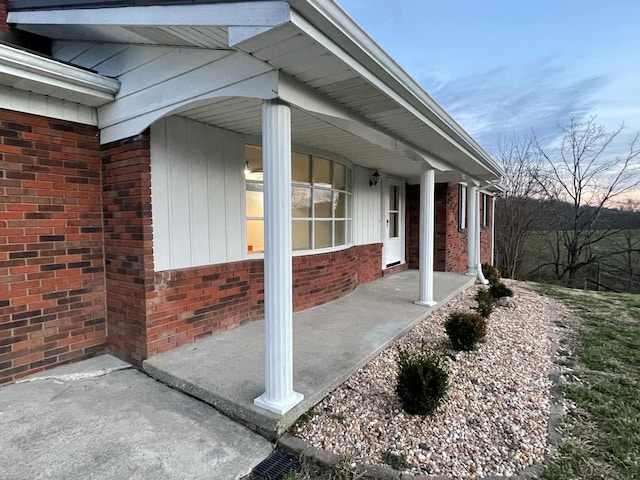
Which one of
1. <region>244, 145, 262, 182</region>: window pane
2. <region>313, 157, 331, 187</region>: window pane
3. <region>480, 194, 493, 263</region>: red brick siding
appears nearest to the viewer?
<region>244, 145, 262, 182</region>: window pane

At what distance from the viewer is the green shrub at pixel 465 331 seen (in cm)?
383

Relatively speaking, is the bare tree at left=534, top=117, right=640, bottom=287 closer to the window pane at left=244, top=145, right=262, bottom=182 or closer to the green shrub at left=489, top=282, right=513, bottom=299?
the green shrub at left=489, top=282, right=513, bottom=299

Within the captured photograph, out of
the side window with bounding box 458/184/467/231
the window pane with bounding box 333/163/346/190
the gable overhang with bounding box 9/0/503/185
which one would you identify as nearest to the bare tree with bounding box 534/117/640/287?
the side window with bounding box 458/184/467/231

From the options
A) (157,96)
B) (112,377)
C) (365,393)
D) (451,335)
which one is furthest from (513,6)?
(112,377)

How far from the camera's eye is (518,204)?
54.3 feet

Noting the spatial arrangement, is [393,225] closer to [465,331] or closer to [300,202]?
[300,202]

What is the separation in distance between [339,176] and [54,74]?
412cm


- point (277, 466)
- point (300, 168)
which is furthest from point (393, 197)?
point (277, 466)

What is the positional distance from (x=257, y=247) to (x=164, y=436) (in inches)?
99.3

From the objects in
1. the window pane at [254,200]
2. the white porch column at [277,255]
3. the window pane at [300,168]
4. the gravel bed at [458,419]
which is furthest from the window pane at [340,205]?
the white porch column at [277,255]

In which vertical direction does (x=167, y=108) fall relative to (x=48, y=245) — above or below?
above

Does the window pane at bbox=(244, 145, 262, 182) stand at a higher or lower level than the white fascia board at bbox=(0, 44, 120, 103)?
lower

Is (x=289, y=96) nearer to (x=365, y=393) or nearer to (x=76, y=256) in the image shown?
(x=365, y=393)

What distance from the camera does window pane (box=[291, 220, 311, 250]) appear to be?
16.4 feet
